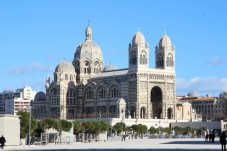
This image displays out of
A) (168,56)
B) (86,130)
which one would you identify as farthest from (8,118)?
(168,56)

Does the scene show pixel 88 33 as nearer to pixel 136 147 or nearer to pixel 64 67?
pixel 64 67

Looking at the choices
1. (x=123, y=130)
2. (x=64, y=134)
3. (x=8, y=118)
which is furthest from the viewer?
(x=123, y=130)

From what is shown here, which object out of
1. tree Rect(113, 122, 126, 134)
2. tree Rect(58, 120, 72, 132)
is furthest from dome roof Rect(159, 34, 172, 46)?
tree Rect(58, 120, 72, 132)

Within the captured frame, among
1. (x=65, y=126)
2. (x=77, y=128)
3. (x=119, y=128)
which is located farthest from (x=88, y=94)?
(x=65, y=126)

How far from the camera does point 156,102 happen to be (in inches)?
6914

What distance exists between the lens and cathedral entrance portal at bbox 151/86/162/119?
573 ft

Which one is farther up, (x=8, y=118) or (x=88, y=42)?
(x=88, y=42)

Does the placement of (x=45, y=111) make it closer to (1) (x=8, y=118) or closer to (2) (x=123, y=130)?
(2) (x=123, y=130)

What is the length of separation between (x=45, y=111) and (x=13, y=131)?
10795cm

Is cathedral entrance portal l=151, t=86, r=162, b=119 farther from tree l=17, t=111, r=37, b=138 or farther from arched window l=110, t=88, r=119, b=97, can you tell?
tree l=17, t=111, r=37, b=138

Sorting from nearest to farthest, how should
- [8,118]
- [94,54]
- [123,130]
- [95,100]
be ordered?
[8,118] → [123,130] → [95,100] → [94,54]

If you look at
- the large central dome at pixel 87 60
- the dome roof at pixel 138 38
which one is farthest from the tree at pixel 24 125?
the large central dome at pixel 87 60

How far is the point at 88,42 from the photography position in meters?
195

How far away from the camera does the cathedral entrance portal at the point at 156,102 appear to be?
17475cm
